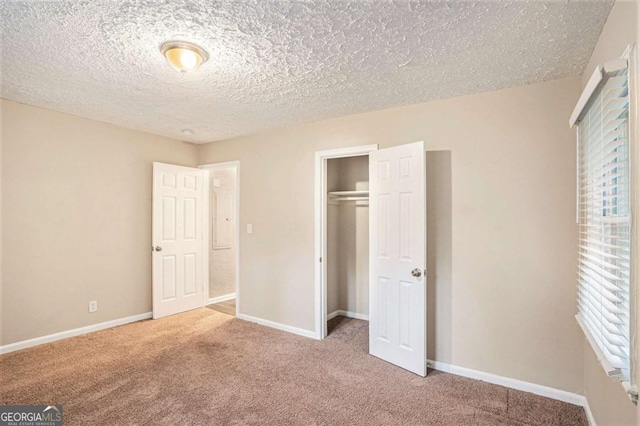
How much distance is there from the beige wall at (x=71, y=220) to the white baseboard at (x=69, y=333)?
0.06 metres

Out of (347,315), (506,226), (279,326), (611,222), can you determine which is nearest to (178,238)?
(279,326)

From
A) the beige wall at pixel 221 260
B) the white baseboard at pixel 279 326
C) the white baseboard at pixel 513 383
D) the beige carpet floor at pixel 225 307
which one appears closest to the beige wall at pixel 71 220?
the beige carpet floor at pixel 225 307

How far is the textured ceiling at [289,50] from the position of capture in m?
1.71

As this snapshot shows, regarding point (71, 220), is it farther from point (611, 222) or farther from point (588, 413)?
point (588, 413)

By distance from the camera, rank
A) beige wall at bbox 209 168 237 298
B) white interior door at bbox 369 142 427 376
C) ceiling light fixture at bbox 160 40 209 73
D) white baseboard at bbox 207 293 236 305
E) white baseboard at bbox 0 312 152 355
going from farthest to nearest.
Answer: beige wall at bbox 209 168 237 298 < white baseboard at bbox 207 293 236 305 < white baseboard at bbox 0 312 152 355 < white interior door at bbox 369 142 427 376 < ceiling light fixture at bbox 160 40 209 73

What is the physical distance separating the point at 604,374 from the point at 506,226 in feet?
3.79

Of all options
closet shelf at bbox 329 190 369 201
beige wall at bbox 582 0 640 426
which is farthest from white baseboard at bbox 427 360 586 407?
closet shelf at bbox 329 190 369 201

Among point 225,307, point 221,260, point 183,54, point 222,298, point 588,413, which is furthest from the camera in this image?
point 221,260

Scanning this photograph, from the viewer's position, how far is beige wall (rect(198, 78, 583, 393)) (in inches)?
96.6

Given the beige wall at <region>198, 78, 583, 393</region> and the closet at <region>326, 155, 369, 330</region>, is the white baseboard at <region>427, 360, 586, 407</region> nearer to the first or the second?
the beige wall at <region>198, 78, 583, 393</region>

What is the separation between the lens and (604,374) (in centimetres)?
185

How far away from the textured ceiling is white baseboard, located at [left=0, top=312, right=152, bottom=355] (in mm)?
2397

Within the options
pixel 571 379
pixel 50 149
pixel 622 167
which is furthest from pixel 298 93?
pixel 571 379

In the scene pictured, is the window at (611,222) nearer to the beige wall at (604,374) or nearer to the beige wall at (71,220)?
the beige wall at (604,374)
